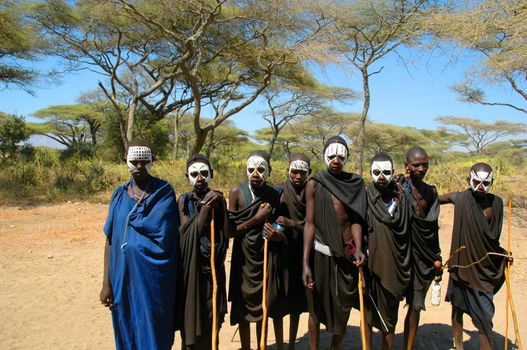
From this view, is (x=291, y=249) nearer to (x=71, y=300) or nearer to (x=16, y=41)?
(x=71, y=300)

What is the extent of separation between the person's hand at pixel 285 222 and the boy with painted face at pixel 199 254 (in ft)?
1.38

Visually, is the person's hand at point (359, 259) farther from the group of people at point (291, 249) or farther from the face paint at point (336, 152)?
the face paint at point (336, 152)

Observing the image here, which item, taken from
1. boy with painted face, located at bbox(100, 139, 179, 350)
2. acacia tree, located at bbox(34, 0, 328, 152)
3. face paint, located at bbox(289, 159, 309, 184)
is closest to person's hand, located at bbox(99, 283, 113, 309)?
boy with painted face, located at bbox(100, 139, 179, 350)

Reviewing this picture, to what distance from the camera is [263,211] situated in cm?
317

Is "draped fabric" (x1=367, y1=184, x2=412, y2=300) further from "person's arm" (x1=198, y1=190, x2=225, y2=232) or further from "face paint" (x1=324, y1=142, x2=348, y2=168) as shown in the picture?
"person's arm" (x1=198, y1=190, x2=225, y2=232)

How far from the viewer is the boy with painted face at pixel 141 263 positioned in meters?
2.87

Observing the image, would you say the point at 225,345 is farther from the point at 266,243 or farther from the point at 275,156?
the point at 275,156

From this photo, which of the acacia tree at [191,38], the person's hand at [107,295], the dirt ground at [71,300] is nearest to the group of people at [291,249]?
the person's hand at [107,295]

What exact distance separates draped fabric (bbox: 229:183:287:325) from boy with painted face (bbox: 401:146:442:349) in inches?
40.3

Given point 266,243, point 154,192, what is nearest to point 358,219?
point 266,243

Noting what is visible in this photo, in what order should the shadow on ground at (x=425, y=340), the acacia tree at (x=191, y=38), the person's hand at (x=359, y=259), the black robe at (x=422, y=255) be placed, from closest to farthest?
the person's hand at (x=359, y=259), the black robe at (x=422, y=255), the shadow on ground at (x=425, y=340), the acacia tree at (x=191, y=38)

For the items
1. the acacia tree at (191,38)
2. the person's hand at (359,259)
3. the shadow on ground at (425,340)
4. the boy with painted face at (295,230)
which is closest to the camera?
the person's hand at (359,259)

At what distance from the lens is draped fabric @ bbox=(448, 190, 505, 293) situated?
3.50 metres

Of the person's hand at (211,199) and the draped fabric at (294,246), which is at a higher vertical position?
the person's hand at (211,199)
